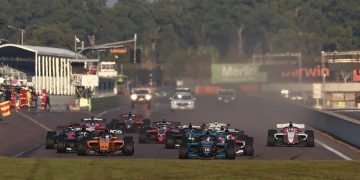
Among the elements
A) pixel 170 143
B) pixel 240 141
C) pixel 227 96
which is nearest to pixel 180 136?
pixel 170 143

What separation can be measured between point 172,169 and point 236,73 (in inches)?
6485

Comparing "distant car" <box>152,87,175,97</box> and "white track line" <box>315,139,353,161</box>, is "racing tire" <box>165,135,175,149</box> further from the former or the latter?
"distant car" <box>152,87,175,97</box>

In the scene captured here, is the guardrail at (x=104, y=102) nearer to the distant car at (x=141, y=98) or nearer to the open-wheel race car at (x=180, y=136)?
the distant car at (x=141, y=98)

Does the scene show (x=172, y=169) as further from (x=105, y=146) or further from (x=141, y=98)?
(x=141, y=98)

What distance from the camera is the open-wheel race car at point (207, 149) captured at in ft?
99.3

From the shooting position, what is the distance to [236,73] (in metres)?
191

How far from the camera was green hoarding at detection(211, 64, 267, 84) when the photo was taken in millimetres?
184375

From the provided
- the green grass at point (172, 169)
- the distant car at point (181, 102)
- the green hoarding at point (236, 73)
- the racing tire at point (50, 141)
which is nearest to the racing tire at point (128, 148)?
the green grass at point (172, 169)

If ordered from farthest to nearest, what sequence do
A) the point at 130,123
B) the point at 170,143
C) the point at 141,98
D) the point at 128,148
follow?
the point at 141,98 < the point at 130,123 < the point at 170,143 < the point at 128,148

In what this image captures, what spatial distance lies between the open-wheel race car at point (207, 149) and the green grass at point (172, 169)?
105 cm

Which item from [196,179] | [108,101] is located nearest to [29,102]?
[108,101]

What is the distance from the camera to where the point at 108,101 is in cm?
9725

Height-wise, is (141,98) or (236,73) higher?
(236,73)

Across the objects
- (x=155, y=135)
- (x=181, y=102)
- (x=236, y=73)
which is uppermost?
(x=236, y=73)
